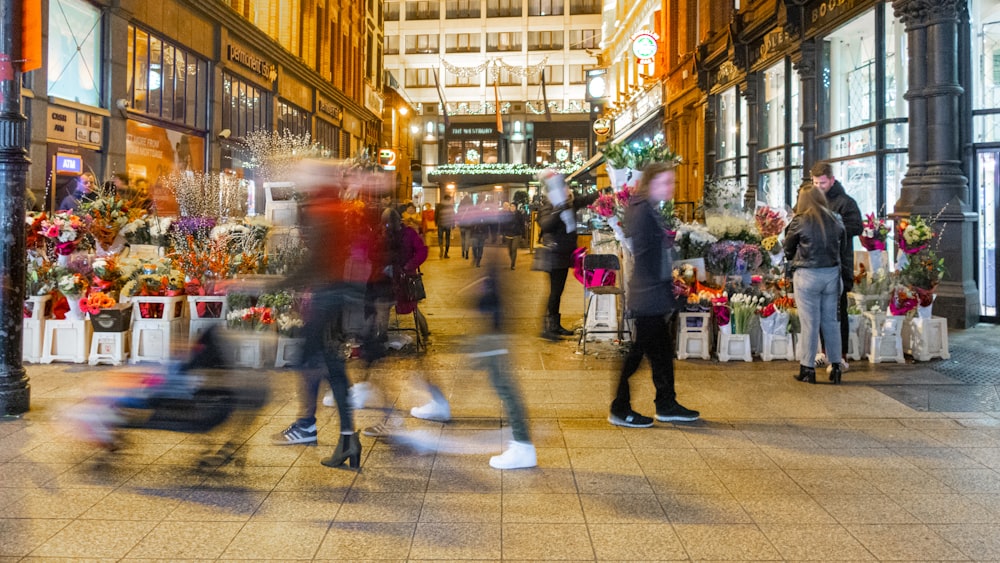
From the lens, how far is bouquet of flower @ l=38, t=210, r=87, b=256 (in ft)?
28.9

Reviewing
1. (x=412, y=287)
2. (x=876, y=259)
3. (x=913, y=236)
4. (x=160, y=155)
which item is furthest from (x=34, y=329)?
(x=160, y=155)

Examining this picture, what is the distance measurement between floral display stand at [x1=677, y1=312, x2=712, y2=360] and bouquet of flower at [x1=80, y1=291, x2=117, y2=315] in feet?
20.4

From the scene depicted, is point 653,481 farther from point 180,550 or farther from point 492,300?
point 180,550

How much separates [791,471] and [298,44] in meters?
30.4

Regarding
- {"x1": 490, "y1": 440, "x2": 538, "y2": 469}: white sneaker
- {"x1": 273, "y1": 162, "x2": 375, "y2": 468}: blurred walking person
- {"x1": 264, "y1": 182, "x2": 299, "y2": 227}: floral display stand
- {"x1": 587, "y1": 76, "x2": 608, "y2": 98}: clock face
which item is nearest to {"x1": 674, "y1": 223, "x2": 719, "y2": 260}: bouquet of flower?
{"x1": 490, "y1": 440, "x2": 538, "y2": 469}: white sneaker

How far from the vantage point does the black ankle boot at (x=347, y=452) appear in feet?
16.8

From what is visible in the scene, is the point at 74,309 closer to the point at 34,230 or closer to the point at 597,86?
the point at 34,230

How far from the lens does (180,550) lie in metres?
3.85

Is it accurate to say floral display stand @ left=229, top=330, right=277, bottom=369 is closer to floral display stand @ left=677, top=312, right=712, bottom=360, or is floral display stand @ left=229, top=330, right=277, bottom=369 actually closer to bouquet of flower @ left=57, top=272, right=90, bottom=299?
bouquet of flower @ left=57, top=272, right=90, bottom=299

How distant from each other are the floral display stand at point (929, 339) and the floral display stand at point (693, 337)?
225cm

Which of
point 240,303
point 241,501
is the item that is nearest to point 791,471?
point 241,501

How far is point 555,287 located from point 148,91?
45.8 feet

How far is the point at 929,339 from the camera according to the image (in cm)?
896

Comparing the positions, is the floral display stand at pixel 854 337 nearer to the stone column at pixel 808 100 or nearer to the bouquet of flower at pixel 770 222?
the bouquet of flower at pixel 770 222
